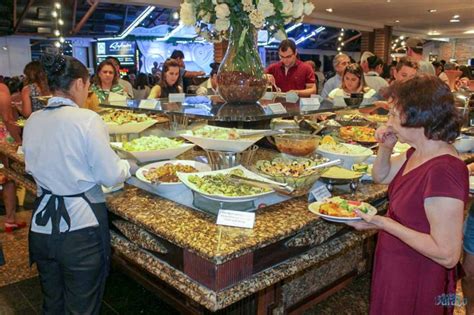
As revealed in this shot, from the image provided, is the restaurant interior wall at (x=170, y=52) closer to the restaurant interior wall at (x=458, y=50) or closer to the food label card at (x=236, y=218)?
the restaurant interior wall at (x=458, y=50)

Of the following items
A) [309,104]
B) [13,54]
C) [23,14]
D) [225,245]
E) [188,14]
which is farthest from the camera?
[13,54]

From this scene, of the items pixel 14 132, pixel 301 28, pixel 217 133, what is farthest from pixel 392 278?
pixel 301 28

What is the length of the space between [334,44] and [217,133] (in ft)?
55.4

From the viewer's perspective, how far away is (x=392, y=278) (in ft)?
5.18

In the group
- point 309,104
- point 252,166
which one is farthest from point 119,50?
point 252,166

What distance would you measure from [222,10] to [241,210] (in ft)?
3.13

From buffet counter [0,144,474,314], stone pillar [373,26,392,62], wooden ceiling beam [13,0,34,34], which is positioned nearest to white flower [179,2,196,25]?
buffet counter [0,144,474,314]

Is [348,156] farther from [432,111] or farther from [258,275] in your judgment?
[258,275]

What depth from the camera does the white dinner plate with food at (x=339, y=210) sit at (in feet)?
4.94

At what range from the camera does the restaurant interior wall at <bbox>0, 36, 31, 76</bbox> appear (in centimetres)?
1210

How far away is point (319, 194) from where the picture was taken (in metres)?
1.83

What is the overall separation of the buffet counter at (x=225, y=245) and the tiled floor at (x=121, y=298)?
1.97 ft

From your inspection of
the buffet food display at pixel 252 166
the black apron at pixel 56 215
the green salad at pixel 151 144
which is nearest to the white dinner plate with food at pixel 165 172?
the buffet food display at pixel 252 166

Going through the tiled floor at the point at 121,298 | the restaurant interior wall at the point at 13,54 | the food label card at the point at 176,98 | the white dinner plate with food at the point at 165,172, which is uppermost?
the restaurant interior wall at the point at 13,54
